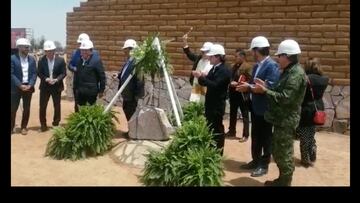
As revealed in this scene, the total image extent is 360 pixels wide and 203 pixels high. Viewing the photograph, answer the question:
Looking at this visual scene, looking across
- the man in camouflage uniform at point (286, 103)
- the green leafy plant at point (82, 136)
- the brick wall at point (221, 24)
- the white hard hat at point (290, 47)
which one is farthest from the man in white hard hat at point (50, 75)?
the white hard hat at point (290, 47)

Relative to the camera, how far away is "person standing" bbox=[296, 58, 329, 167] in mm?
6480

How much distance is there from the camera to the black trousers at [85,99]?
783cm

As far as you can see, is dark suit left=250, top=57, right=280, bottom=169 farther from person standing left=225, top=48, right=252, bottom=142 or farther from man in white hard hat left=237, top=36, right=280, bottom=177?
person standing left=225, top=48, right=252, bottom=142

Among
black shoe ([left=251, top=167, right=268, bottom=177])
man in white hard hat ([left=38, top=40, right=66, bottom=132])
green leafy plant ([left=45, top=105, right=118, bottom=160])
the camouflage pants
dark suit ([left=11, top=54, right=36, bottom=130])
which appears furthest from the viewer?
man in white hard hat ([left=38, top=40, right=66, bottom=132])

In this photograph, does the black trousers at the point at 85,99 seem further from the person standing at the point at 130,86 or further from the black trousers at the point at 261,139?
the black trousers at the point at 261,139

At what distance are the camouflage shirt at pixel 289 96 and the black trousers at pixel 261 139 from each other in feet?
2.45

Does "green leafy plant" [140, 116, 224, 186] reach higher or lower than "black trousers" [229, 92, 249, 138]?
lower

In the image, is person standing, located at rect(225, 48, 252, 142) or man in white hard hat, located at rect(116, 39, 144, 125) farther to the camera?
person standing, located at rect(225, 48, 252, 142)

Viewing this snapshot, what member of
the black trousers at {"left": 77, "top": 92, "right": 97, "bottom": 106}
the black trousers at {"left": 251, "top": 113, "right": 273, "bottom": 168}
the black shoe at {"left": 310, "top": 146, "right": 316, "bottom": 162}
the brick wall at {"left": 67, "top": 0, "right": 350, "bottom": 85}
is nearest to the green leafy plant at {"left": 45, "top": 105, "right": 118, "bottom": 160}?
the black trousers at {"left": 77, "top": 92, "right": 97, "bottom": 106}

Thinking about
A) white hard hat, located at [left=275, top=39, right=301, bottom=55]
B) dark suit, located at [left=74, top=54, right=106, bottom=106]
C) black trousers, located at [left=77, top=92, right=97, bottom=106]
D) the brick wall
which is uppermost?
the brick wall

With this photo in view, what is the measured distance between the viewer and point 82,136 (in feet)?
22.4

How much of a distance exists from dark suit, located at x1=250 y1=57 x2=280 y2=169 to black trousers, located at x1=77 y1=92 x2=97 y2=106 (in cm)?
309

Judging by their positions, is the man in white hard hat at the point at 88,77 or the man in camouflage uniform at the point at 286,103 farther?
the man in white hard hat at the point at 88,77

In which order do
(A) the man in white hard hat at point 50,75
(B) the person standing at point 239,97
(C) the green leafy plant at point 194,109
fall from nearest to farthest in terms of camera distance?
(C) the green leafy plant at point 194,109 → (B) the person standing at point 239,97 → (A) the man in white hard hat at point 50,75
